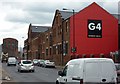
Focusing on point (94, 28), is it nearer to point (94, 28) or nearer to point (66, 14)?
point (94, 28)

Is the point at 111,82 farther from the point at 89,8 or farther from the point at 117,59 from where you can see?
the point at 89,8

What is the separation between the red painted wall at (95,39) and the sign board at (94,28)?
55 cm

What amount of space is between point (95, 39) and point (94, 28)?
2.02 m

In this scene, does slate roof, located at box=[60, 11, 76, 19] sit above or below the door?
above

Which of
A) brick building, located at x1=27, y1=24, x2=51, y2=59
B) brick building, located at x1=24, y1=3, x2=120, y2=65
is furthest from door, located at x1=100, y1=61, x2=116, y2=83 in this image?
brick building, located at x1=27, y1=24, x2=51, y2=59

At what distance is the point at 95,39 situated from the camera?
56406 millimetres

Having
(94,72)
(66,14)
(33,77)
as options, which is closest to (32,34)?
(66,14)

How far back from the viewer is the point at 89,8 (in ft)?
187

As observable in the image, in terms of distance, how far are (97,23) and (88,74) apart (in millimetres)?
45180

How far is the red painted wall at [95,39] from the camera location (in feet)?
184

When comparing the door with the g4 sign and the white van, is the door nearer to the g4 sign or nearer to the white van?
the white van

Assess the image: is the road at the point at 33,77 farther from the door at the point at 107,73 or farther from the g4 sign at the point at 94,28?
the g4 sign at the point at 94,28

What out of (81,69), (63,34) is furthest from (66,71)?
(63,34)

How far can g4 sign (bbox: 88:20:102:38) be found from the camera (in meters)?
56.1
